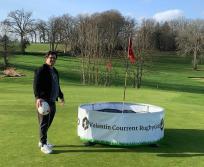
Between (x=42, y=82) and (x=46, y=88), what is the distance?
0.17 metres

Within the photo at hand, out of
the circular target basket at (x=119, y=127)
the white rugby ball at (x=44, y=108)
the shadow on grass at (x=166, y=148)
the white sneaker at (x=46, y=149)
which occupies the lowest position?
the shadow on grass at (x=166, y=148)

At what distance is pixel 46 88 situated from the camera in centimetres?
958

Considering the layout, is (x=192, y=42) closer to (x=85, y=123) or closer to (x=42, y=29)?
(x=42, y=29)

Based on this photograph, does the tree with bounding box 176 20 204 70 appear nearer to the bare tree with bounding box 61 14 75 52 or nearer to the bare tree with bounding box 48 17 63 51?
the bare tree with bounding box 61 14 75 52

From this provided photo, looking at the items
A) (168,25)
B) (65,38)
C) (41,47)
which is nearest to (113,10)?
(168,25)

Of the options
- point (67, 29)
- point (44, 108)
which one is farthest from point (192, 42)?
point (44, 108)

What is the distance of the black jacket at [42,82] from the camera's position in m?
9.48

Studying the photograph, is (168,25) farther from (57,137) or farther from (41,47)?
(57,137)

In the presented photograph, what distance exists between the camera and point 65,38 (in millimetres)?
108750

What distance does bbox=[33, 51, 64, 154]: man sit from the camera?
9.48 meters

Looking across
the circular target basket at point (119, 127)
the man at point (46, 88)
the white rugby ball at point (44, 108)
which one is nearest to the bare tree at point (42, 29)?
the circular target basket at point (119, 127)

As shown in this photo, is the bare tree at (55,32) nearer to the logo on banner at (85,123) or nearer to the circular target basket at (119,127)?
the logo on banner at (85,123)

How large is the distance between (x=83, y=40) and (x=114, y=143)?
52.5m

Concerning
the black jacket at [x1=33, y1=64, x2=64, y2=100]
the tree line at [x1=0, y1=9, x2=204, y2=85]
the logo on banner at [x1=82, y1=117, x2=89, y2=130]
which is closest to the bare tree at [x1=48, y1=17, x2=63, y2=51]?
the tree line at [x1=0, y1=9, x2=204, y2=85]
